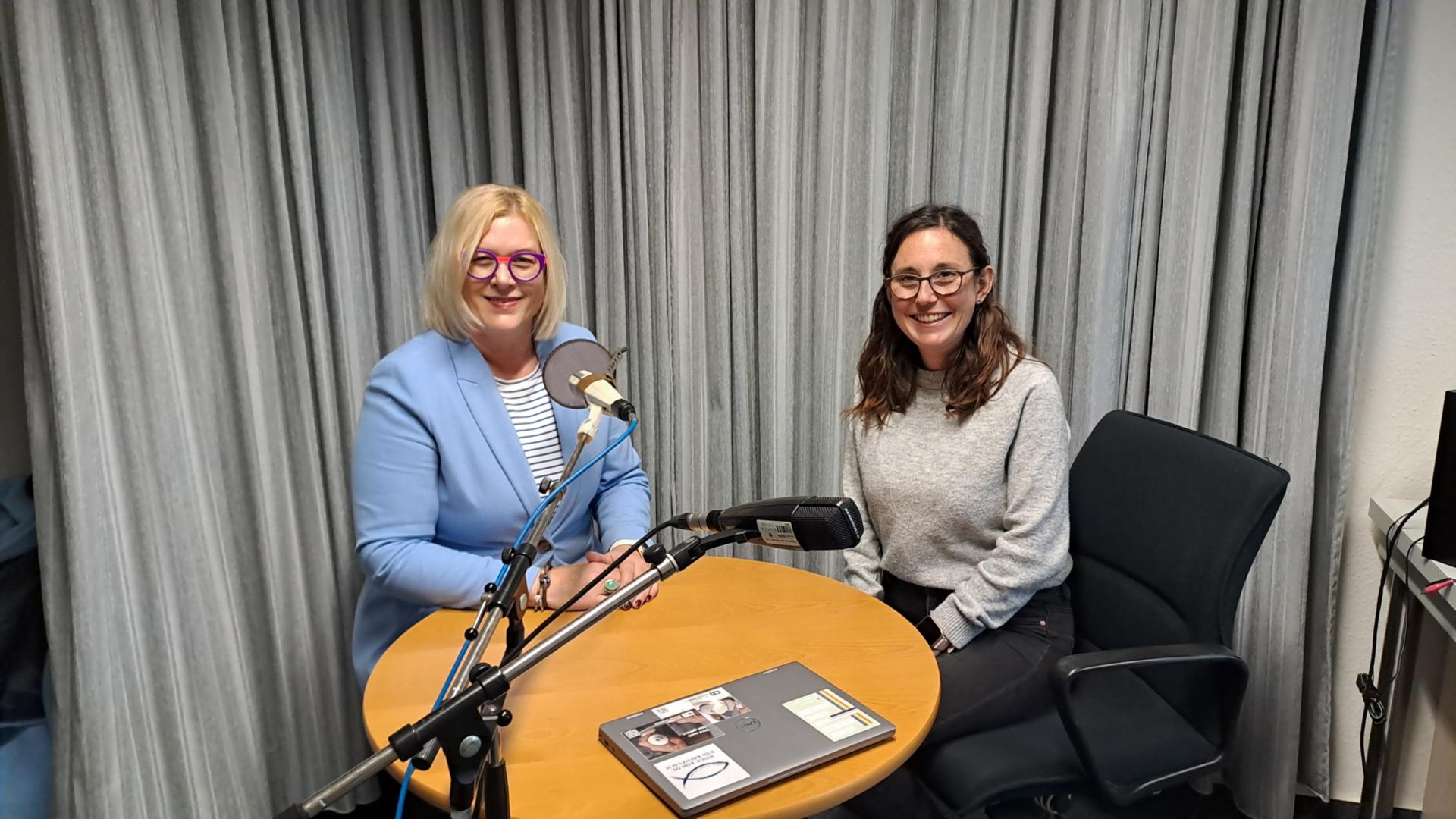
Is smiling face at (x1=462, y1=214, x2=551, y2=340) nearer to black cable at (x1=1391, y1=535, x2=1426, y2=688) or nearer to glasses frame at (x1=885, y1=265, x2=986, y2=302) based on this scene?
glasses frame at (x1=885, y1=265, x2=986, y2=302)

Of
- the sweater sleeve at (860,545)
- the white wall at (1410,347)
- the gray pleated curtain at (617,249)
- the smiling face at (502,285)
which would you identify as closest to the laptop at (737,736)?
the sweater sleeve at (860,545)

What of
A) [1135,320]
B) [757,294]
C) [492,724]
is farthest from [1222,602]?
[757,294]

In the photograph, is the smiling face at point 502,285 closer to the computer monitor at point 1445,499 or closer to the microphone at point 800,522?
the microphone at point 800,522

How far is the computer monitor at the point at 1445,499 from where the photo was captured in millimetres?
1548

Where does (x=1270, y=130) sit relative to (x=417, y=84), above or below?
below

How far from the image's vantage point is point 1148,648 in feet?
4.32

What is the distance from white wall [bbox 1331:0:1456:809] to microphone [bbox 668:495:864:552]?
65.5 inches

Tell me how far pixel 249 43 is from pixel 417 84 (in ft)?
1.66

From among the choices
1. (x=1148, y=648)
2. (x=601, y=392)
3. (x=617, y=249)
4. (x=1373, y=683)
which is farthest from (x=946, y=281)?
(x=1373, y=683)

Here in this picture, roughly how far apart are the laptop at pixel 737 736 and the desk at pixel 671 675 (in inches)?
0.7

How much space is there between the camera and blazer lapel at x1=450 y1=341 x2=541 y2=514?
1.60 metres

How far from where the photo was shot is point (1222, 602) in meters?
1.37

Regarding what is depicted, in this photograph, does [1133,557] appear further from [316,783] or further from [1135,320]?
[316,783]

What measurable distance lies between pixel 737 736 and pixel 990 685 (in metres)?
0.63
